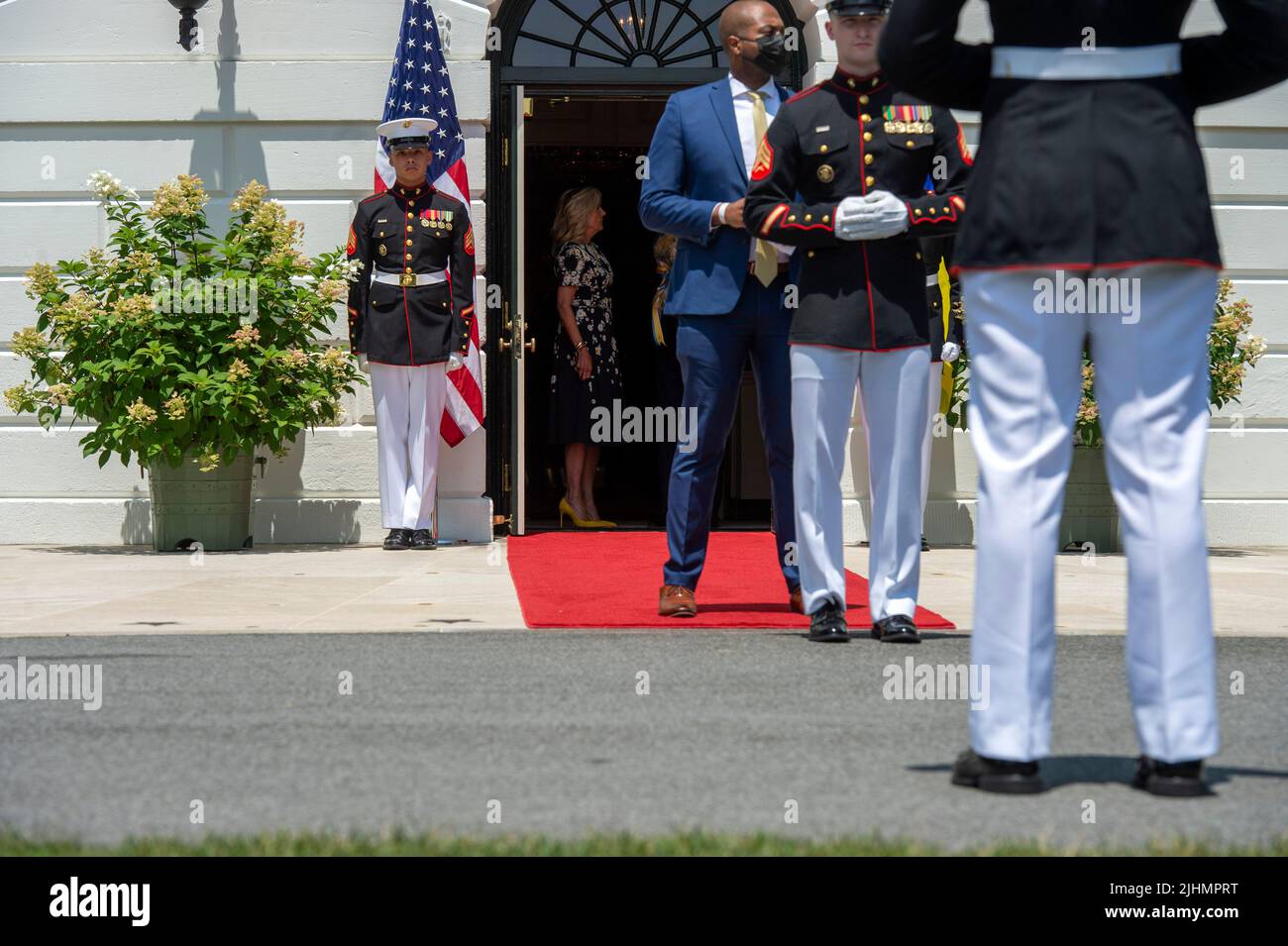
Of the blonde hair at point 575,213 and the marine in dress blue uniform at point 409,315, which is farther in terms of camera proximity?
the blonde hair at point 575,213

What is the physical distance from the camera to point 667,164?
19.5ft

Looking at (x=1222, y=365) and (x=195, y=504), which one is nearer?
(x=195, y=504)

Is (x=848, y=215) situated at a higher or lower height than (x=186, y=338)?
higher

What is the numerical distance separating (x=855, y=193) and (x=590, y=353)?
6122 mm

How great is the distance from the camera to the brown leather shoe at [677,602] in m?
6.02

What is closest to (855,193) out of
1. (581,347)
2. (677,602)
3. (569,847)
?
(677,602)

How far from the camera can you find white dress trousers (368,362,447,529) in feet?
31.0

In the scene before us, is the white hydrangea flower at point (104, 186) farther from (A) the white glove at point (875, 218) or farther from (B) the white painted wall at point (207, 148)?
(A) the white glove at point (875, 218)

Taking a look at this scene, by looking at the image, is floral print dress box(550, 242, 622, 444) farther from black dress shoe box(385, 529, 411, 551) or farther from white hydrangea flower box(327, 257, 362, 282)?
white hydrangea flower box(327, 257, 362, 282)

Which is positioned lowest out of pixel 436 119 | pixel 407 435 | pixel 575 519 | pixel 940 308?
pixel 575 519

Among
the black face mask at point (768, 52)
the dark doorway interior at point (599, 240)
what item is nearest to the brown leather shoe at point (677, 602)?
the black face mask at point (768, 52)

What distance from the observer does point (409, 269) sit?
9273 mm

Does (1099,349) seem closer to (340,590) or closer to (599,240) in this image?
(340,590)

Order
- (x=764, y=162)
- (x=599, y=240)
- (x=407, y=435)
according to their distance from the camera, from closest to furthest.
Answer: (x=764, y=162) → (x=407, y=435) → (x=599, y=240)
